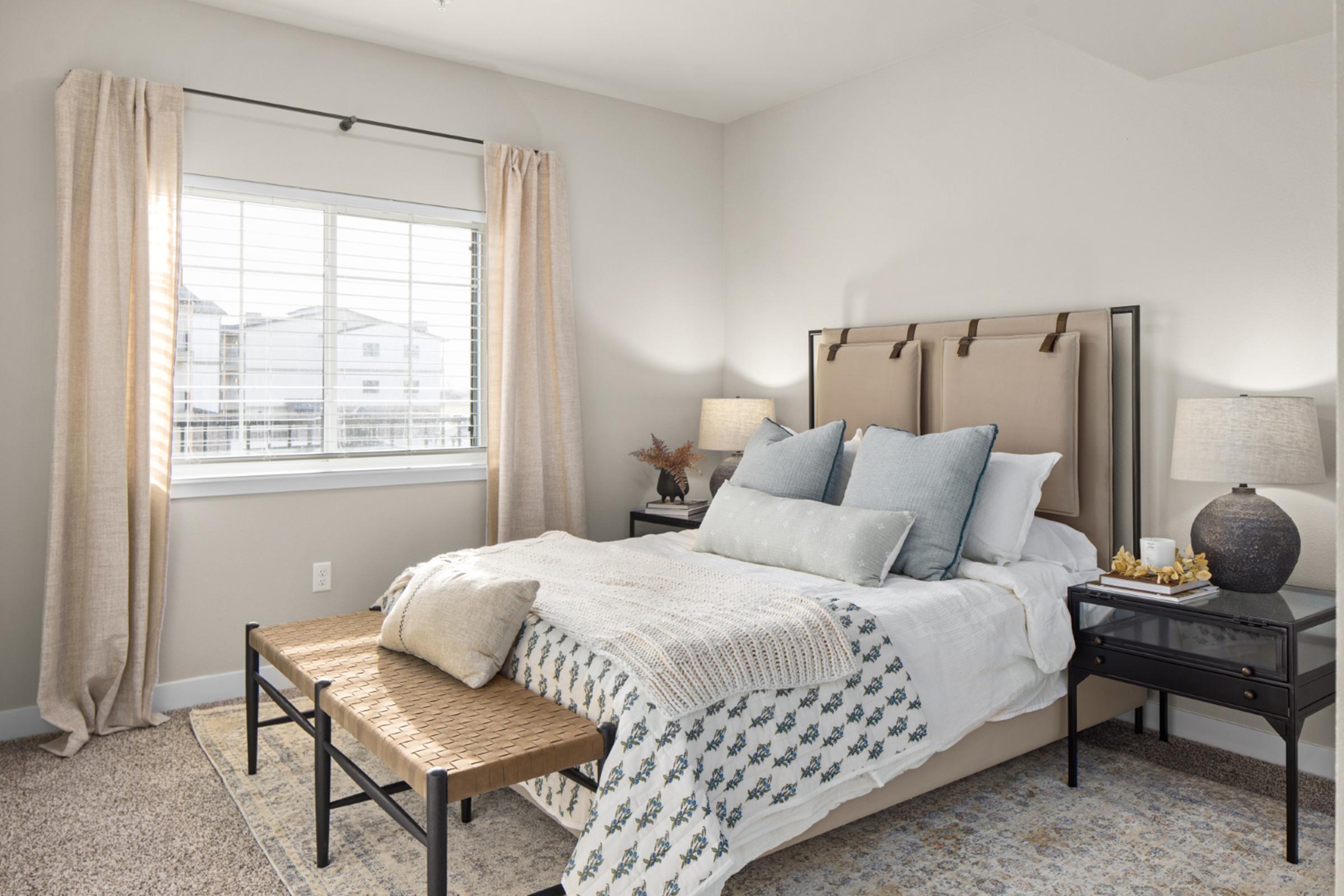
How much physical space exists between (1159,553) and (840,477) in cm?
112

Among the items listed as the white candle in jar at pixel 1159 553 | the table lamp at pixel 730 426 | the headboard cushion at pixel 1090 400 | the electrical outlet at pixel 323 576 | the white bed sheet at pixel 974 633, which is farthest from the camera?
the table lamp at pixel 730 426

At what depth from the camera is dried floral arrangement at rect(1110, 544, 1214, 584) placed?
2621mm

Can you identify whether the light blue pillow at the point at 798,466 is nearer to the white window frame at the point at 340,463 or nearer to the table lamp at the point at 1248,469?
the table lamp at the point at 1248,469

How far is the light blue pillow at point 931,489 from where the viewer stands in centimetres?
281

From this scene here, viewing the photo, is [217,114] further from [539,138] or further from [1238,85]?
[1238,85]

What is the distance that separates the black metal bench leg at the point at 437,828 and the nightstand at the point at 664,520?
7.62ft

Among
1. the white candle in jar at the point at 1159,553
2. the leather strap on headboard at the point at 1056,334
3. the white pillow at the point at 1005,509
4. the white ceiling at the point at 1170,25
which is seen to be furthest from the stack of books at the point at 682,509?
the white ceiling at the point at 1170,25

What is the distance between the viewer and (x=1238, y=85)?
9.50ft

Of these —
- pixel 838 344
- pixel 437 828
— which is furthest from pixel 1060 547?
pixel 437 828

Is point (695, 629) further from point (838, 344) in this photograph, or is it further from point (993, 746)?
point (838, 344)

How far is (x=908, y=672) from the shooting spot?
2.37 m

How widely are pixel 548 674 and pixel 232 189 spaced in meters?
2.49

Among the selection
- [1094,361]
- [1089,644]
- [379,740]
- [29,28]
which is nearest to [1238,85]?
[1094,361]

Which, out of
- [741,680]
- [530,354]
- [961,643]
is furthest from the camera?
[530,354]
